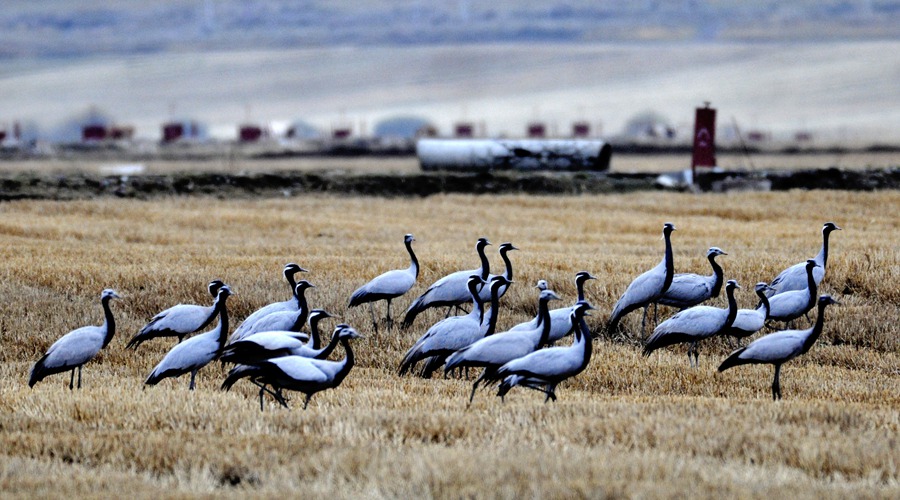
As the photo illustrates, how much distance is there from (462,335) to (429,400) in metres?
1.77

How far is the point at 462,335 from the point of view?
15266mm

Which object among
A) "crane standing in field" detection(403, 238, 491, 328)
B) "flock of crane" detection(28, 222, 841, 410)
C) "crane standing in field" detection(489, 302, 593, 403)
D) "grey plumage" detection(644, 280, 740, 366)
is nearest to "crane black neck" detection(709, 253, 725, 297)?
"flock of crane" detection(28, 222, 841, 410)

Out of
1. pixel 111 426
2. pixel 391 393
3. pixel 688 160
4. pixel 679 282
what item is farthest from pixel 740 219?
pixel 688 160

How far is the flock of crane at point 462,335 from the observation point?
520 inches

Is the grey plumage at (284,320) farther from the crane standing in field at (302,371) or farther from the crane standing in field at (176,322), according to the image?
the crane standing in field at (302,371)

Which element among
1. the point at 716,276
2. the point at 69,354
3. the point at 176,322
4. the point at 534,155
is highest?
the point at 534,155

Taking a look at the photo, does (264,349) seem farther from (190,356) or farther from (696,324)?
(696,324)

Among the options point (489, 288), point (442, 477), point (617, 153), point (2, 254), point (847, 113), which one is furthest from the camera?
point (847, 113)

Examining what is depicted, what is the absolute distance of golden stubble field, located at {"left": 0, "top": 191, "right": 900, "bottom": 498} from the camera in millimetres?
10359

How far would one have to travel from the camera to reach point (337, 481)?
10344mm

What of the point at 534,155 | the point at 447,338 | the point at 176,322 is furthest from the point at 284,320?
the point at 534,155

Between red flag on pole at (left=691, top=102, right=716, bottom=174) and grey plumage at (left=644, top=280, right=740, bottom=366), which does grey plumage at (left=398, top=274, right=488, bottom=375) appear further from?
red flag on pole at (left=691, top=102, right=716, bottom=174)

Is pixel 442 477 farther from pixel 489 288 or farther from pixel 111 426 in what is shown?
pixel 489 288

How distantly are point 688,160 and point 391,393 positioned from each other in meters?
54.1
